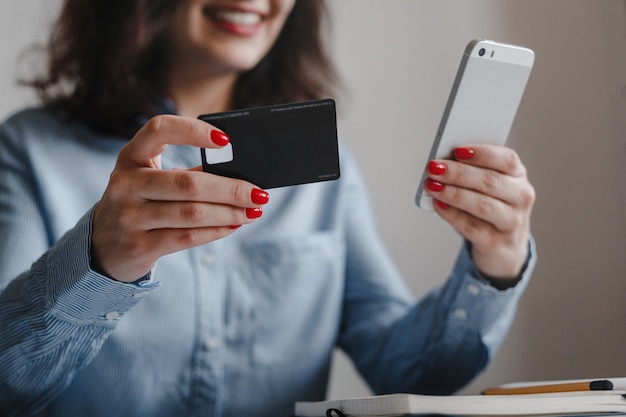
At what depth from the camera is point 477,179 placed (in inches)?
28.0

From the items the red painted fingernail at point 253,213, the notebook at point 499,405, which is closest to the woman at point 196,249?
the red painted fingernail at point 253,213

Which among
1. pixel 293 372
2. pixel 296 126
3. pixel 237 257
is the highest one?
pixel 296 126

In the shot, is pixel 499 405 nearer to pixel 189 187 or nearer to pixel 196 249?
pixel 189 187

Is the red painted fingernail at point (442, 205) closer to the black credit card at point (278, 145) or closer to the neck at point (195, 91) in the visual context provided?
the black credit card at point (278, 145)

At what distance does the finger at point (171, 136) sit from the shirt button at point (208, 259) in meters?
0.38

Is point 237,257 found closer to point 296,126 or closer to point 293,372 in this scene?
point 293,372

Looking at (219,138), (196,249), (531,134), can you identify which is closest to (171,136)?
(219,138)

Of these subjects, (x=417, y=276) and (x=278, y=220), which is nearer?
(x=278, y=220)

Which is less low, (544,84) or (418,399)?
(544,84)

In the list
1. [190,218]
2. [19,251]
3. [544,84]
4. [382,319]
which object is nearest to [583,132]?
[544,84]

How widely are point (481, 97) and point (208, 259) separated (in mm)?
468

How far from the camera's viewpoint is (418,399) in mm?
551

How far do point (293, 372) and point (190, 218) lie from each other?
1.63 ft

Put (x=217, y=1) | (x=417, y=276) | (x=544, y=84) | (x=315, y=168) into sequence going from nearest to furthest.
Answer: (x=315, y=168) → (x=217, y=1) → (x=544, y=84) → (x=417, y=276)
